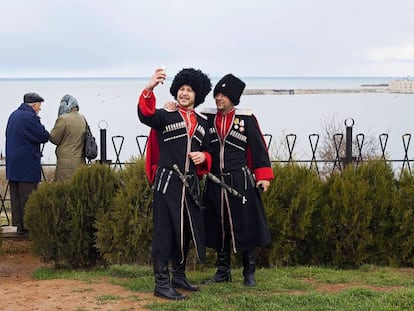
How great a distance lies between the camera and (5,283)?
19.4ft

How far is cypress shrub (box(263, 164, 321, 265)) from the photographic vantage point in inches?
243

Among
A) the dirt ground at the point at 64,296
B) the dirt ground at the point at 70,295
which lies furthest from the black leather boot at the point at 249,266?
the dirt ground at the point at 64,296

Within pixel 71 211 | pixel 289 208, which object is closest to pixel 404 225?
pixel 289 208

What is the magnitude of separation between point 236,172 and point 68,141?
2.51 m

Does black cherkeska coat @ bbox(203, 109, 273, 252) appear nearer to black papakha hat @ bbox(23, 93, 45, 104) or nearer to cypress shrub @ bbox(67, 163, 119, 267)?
cypress shrub @ bbox(67, 163, 119, 267)

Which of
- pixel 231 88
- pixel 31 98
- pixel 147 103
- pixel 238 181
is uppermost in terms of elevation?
pixel 31 98

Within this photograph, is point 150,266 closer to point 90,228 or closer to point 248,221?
point 90,228

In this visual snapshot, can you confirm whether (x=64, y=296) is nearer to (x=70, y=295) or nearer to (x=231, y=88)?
(x=70, y=295)

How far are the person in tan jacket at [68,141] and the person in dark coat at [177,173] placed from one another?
2.23 meters

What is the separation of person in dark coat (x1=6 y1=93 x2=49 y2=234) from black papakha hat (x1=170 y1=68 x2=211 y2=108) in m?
2.40

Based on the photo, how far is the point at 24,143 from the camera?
7.10m

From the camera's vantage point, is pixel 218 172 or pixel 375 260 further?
pixel 375 260

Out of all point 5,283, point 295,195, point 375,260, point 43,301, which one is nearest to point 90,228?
point 5,283

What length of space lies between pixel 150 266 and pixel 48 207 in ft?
3.42
